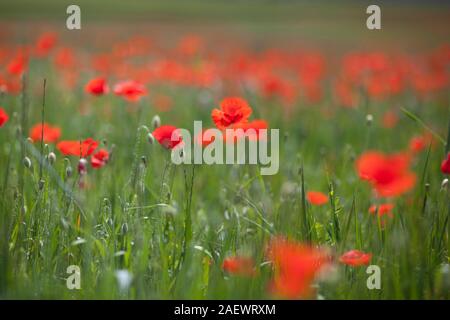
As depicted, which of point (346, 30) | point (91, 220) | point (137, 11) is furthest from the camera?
point (137, 11)

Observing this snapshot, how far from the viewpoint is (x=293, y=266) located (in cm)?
Answer: 145

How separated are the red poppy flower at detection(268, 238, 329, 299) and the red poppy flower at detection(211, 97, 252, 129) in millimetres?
380

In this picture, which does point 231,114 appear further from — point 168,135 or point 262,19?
point 262,19

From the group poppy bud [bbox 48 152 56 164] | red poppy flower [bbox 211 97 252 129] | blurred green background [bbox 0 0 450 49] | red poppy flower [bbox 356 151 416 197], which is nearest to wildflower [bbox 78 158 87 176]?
poppy bud [bbox 48 152 56 164]

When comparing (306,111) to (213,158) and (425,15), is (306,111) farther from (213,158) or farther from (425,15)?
(425,15)

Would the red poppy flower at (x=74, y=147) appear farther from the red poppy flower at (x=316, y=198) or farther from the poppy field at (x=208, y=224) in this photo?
the red poppy flower at (x=316, y=198)

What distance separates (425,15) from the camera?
1069 centimetres

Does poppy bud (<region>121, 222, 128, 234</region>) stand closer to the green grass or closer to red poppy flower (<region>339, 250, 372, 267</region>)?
the green grass

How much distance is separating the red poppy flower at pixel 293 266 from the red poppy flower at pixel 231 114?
14.9 inches

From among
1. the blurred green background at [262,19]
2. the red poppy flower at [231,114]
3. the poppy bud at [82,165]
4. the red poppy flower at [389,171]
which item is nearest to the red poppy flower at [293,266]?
the red poppy flower at [389,171]

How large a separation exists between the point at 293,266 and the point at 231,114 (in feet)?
2.36
